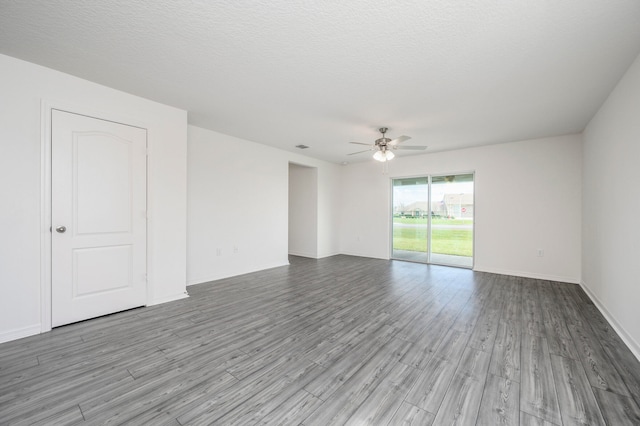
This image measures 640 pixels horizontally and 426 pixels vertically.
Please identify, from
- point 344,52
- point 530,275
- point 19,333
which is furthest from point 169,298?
point 530,275

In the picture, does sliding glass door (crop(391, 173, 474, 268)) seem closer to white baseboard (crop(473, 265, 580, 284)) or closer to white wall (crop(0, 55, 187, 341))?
white baseboard (crop(473, 265, 580, 284))

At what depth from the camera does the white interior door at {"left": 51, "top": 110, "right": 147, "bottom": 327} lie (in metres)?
2.69

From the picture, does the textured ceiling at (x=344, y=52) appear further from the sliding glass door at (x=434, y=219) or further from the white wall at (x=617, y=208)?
the sliding glass door at (x=434, y=219)

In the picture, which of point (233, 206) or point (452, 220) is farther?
point (452, 220)

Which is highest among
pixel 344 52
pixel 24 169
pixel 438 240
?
pixel 344 52

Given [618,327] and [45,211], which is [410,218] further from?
[45,211]

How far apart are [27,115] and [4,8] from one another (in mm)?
1072

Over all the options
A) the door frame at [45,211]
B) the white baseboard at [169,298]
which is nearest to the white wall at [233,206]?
the white baseboard at [169,298]

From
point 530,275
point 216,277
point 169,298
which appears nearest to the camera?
point 169,298

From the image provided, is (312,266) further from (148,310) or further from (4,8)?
(4,8)

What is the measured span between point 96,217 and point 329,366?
10.1ft

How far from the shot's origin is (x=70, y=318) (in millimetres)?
2750

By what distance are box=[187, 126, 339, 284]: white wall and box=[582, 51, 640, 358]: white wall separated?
17.1 feet

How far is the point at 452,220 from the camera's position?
5836 millimetres
